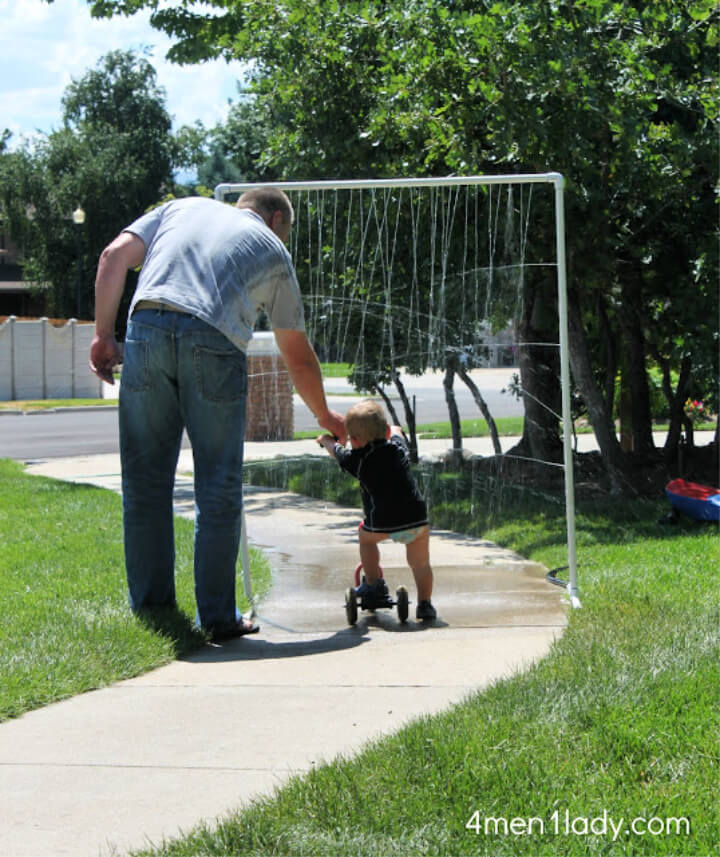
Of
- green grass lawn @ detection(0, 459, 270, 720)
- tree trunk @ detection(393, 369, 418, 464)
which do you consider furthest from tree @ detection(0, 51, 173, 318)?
green grass lawn @ detection(0, 459, 270, 720)

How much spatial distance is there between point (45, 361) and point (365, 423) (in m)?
27.6

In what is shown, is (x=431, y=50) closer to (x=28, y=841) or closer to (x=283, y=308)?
(x=283, y=308)

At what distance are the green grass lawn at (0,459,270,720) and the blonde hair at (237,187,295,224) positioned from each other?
1868mm

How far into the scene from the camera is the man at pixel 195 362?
16.7ft

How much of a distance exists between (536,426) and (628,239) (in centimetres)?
181

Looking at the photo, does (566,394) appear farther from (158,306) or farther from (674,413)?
(674,413)

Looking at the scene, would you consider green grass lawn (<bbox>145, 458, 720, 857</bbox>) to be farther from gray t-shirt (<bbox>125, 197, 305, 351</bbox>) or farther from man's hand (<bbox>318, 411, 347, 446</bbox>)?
gray t-shirt (<bbox>125, 197, 305, 351</bbox>)

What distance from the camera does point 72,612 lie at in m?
5.55

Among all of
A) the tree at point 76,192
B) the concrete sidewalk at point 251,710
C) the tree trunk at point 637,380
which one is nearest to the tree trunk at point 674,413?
the tree trunk at point 637,380

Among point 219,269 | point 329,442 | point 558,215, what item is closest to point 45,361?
point 329,442

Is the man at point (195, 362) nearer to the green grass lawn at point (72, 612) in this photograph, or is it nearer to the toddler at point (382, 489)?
the green grass lawn at point (72, 612)

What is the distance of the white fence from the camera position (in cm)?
3134

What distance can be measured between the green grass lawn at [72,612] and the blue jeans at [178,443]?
23 centimetres

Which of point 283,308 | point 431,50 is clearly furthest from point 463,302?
point 283,308
